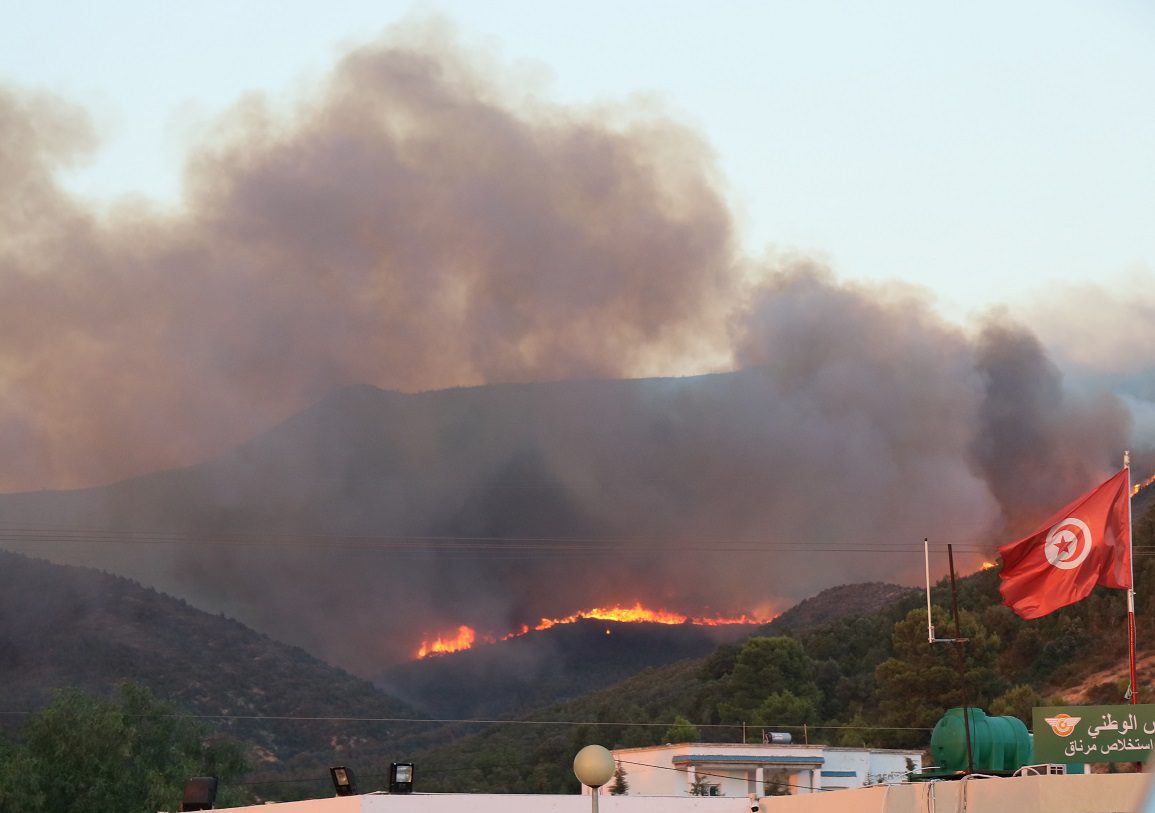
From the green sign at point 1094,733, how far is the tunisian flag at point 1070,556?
21.8 ft

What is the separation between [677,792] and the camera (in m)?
65.9

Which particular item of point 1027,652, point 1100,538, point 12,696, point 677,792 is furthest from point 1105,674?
point 12,696

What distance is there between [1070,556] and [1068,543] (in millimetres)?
288

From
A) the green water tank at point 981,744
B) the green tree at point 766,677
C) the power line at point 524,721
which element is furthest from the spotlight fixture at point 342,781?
the green tree at point 766,677

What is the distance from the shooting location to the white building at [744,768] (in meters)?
66.9

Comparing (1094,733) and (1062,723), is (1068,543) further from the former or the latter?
(1062,723)

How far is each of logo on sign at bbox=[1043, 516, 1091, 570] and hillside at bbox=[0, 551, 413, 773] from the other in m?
133

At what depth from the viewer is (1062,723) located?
2872 centimetres

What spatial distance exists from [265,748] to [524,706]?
41551 millimetres

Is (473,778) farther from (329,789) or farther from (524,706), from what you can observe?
(524,706)

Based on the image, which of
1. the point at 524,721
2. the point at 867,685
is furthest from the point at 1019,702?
the point at 524,721

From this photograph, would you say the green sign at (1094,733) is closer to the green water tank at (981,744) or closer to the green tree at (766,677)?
the green water tank at (981,744)

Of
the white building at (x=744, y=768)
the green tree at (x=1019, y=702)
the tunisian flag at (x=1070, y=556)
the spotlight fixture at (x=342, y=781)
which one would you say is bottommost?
the white building at (x=744, y=768)

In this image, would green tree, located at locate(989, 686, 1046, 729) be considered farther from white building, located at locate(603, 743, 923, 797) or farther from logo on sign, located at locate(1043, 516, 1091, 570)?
logo on sign, located at locate(1043, 516, 1091, 570)
